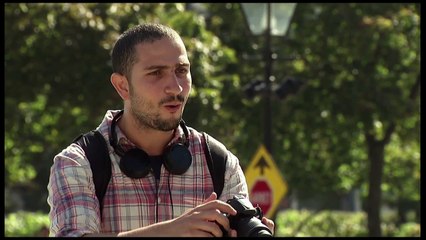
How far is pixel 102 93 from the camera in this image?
48.3 ft

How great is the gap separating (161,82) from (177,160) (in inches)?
9.3

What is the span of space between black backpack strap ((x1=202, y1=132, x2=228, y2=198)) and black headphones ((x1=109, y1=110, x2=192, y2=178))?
6 cm

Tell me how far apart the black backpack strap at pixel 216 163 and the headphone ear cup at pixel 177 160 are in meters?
0.08

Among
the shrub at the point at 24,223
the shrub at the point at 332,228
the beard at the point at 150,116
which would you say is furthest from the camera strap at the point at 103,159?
the shrub at the point at 24,223

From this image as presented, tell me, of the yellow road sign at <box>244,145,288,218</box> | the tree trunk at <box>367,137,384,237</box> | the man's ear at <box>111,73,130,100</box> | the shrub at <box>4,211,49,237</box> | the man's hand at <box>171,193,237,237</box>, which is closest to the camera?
the man's hand at <box>171,193,237,237</box>

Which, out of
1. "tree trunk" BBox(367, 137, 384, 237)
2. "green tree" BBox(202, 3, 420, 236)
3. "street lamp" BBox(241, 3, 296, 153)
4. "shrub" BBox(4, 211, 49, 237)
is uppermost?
"street lamp" BBox(241, 3, 296, 153)

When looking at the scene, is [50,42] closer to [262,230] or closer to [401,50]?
[401,50]

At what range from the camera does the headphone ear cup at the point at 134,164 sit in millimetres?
2988

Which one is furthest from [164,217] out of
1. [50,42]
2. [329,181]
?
[329,181]

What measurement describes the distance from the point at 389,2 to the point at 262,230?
15351 millimetres

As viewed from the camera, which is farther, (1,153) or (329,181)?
(329,181)

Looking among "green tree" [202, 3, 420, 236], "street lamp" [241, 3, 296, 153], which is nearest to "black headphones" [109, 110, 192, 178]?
"street lamp" [241, 3, 296, 153]

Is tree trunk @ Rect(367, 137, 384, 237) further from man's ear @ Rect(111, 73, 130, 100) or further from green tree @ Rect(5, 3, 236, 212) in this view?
man's ear @ Rect(111, 73, 130, 100)

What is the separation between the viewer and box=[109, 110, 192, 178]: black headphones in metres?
2.99
